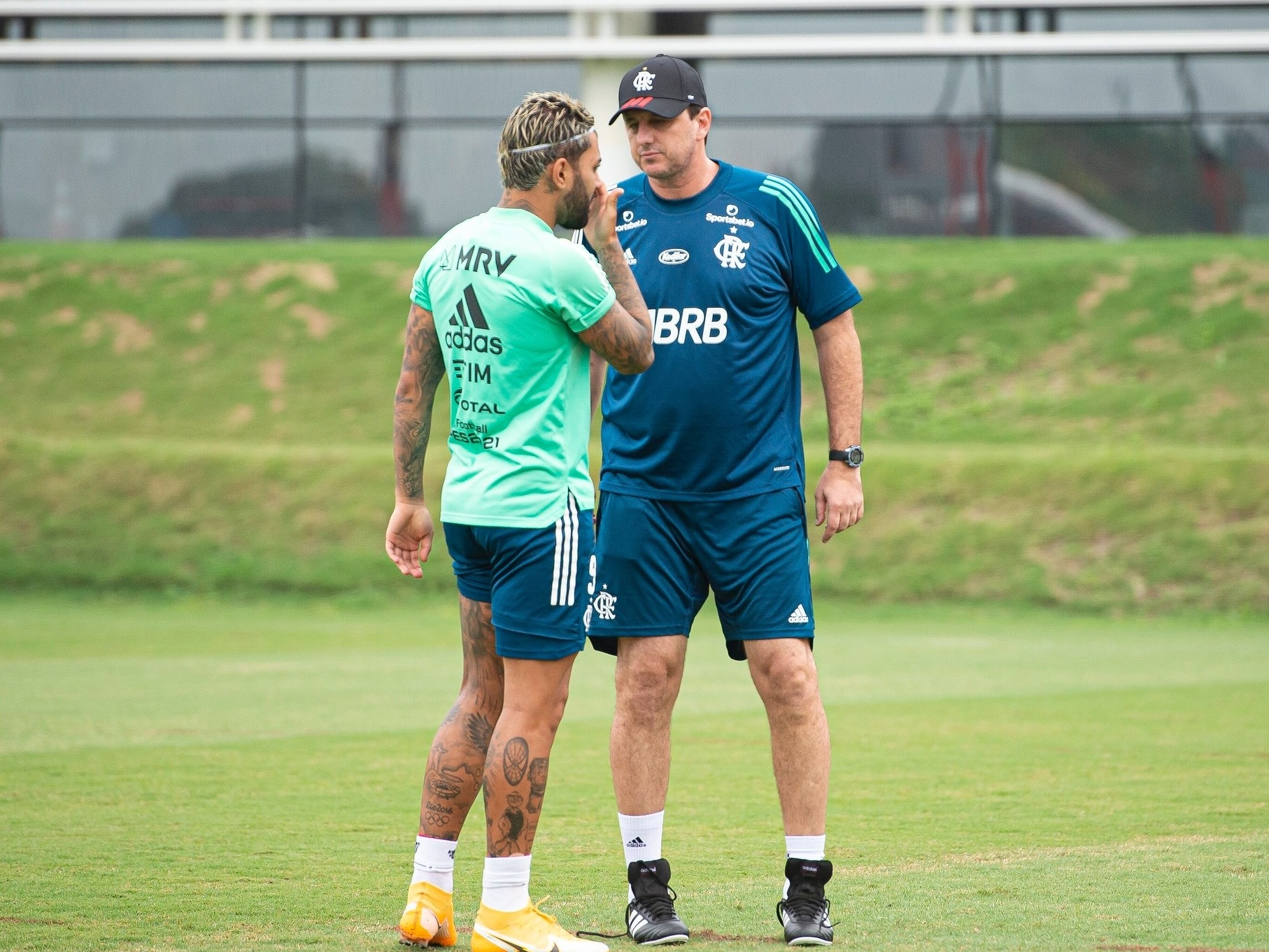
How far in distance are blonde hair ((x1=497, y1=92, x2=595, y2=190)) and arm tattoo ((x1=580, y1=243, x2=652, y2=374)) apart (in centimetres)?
29

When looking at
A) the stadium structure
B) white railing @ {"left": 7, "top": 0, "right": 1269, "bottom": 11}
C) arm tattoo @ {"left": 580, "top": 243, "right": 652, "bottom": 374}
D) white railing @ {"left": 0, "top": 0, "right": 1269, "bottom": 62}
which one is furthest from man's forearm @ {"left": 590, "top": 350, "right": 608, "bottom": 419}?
white railing @ {"left": 7, "top": 0, "right": 1269, "bottom": 11}

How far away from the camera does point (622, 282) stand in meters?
4.41

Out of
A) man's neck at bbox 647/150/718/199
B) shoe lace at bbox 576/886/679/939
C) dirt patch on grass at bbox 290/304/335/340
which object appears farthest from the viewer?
dirt patch on grass at bbox 290/304/335/340

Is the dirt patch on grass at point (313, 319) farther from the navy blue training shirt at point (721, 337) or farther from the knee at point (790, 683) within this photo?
the knee at point (790, 683)

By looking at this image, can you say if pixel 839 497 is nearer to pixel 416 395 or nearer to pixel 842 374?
pixel 842 374

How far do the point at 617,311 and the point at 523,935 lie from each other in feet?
5.57

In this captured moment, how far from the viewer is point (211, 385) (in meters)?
24.6

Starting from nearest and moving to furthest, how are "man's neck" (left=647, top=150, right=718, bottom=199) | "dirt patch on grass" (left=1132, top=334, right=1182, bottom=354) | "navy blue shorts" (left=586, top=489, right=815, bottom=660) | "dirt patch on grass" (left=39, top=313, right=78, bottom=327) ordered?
1. "navy blue shorts" (left=586, top=489, right=815, bottom=660)
2. "man's neck" (left=647, top=150, right=718, bottom=199)
3. "dirt patch on grass" (left=1132, top=334, right=1182, bottom=354)
4. "dirt patch on grass" (left=39, top=313, right=78, bottom=327)

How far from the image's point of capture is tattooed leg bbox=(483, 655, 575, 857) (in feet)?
14.2

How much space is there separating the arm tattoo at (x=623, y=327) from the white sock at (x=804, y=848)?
1497 millimetres

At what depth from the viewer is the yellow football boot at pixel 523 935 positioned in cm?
416

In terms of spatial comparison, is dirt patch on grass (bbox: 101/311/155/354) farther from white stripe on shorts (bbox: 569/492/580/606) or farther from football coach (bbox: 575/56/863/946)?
white stripe on shorts (bbox: 569/492/580/606)

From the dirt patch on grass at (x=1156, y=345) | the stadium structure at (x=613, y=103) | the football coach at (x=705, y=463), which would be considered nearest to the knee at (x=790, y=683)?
the football coach at (x=705, y=463)

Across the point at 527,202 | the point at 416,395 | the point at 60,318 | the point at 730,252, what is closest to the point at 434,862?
the point at 416,395
